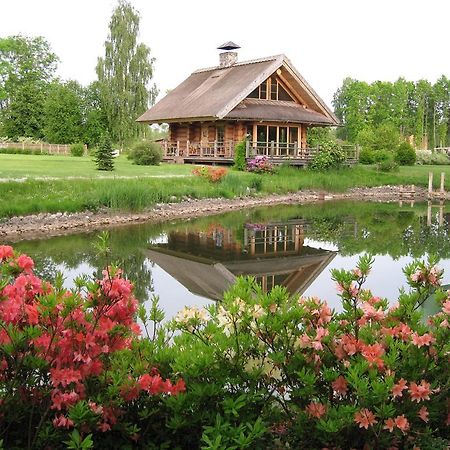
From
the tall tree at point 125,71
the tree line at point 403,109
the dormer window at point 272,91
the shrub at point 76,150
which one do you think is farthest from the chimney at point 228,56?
the tree line at point 403,109

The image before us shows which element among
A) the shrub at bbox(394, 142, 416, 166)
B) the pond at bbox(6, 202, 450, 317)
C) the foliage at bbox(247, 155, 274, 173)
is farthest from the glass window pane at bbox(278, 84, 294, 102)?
the pond at bbox(6, 202, 450, 317)

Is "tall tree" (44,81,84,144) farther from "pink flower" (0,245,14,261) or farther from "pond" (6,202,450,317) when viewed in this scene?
"pink flower" (0,245,14,261)

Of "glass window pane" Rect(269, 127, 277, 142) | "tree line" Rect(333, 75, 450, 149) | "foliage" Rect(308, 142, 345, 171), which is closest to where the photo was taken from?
"foliage" Rect(308, 142, 345, 171)

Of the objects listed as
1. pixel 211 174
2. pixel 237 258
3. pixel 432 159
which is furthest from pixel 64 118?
pixel 237 258

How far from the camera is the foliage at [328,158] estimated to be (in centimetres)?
3362

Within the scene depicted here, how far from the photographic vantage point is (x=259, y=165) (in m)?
30.7

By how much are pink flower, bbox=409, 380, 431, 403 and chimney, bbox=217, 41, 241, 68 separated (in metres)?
37.8

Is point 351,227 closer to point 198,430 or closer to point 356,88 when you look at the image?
point 198,430

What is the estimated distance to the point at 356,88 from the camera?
265 feet

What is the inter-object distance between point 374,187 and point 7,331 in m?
31.7

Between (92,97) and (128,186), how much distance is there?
33.3 metres

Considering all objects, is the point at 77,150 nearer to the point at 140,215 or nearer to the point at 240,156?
the point at 240,156

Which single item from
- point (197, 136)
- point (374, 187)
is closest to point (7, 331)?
point (374, 187)

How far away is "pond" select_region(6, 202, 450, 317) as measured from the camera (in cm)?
1108
